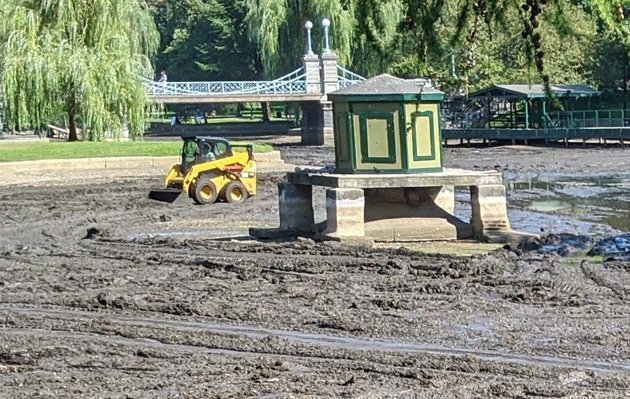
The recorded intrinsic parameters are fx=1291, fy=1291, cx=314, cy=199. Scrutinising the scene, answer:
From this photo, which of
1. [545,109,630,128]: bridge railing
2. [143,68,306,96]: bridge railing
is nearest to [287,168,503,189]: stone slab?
[545,109,630,128]: bridge railing

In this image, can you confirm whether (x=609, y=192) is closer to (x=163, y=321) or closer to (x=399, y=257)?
(x=399, y=257)

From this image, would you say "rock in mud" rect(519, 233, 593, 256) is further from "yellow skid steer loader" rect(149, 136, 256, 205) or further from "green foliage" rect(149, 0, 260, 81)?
"green foliage" rect(149, 0, 260, 81)

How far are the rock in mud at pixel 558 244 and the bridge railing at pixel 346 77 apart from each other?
1836 inches

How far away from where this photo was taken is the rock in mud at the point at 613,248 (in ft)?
54.9

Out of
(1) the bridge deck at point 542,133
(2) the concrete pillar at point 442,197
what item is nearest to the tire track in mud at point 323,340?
(2) the concrete pillar at point 442,197

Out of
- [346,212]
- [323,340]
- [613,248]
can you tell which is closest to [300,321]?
[323,340]

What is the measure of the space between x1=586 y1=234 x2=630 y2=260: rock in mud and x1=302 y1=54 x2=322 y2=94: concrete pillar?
4777 cm

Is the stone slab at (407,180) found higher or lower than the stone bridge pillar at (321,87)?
lower

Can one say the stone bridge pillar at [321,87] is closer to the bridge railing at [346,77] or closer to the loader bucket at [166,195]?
the bridge railing at [346,77]

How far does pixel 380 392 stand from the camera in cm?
866

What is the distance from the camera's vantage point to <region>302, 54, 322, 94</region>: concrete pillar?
218 ft

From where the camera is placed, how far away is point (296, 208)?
2033cm

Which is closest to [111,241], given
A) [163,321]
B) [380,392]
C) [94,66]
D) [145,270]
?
[145,270]

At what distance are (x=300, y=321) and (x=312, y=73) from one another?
182 ft
